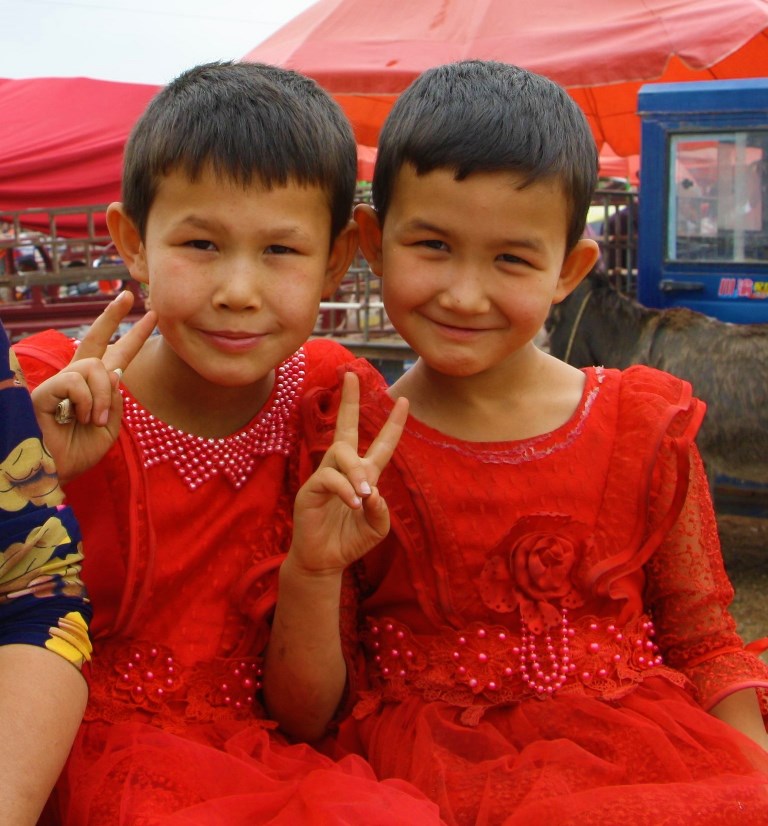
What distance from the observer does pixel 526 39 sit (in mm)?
6535

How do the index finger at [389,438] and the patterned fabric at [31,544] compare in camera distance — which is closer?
the patterned fabric at [31,544]

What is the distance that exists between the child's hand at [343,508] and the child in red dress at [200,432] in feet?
0.51

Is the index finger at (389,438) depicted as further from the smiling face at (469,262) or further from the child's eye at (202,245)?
the child's eye at (202,245)

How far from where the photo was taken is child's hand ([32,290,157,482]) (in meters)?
1.31

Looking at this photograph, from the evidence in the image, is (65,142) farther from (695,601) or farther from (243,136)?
(695,601)

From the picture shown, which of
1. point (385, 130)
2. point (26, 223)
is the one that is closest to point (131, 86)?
point (26, 223)

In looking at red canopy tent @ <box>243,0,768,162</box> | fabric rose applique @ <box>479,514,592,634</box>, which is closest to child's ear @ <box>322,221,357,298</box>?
fabric rose applique @ <box>479,514,592,634</box>

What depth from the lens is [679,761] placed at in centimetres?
135

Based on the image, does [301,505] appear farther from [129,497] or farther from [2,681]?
[2,681]

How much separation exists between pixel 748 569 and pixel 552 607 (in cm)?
393

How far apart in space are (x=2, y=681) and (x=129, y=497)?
0.44 meters

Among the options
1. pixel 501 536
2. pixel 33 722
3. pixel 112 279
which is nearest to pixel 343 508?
pixel 501 536

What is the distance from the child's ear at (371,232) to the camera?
158 centimetres

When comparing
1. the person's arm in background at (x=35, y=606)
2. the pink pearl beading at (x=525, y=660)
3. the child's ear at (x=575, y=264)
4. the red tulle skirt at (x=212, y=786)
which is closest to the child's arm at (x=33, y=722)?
the person's arm in background at (x=35, y=606)
